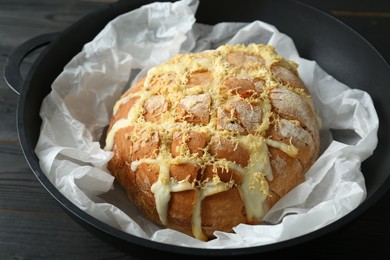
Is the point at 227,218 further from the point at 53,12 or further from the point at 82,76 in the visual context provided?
the point at 53,12

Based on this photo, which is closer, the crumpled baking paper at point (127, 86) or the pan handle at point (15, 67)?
the crumpled baking paper at point (127, 86)

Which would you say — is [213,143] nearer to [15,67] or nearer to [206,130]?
[206,130]

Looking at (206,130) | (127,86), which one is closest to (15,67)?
(127,86)

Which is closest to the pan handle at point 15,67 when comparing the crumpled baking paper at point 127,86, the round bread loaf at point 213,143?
the crumpled baking paper at point 127,86

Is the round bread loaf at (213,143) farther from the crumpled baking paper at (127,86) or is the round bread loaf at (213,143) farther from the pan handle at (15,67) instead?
the pan handle at (15,67)

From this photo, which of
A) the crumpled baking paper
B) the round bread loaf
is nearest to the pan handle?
the crumpled baking paper

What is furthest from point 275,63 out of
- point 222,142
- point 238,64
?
point 222,142
